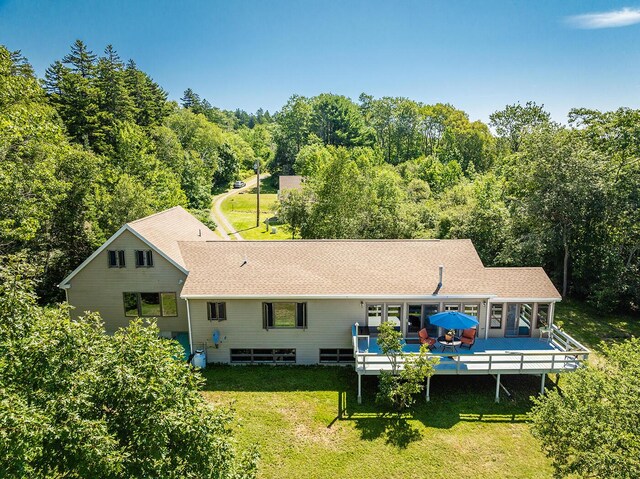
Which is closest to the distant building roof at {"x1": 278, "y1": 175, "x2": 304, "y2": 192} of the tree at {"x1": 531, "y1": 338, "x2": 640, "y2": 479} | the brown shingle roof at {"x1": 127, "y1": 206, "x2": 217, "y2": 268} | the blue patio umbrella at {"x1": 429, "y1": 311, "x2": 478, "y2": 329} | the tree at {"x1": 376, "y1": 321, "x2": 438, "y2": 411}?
the brown shingle roof at {"x1": 127, "y1": 206, "x2": 217, "y2": 268}

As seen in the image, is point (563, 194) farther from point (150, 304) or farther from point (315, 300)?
point (150, 304)

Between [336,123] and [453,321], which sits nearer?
[453,321]

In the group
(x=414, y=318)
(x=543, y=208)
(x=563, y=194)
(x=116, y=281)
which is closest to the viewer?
(x=414, y=318)

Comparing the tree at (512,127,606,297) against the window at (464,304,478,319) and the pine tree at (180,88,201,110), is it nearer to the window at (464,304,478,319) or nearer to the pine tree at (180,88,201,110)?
the window at (464,304,478,319)

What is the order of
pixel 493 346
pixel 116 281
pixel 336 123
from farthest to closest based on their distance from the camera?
pixel 336 123 < pixel 116 281 < pixel 493 346

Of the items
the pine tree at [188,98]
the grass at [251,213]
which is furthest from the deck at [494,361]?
the pine tree at [188,98]

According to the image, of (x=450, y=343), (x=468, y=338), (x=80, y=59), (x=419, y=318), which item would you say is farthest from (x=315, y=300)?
(x=80, y=59)

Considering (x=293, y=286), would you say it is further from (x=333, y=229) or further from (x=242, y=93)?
(x=242, y=93)

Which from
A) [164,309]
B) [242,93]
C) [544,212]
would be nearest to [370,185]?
[544,212]
